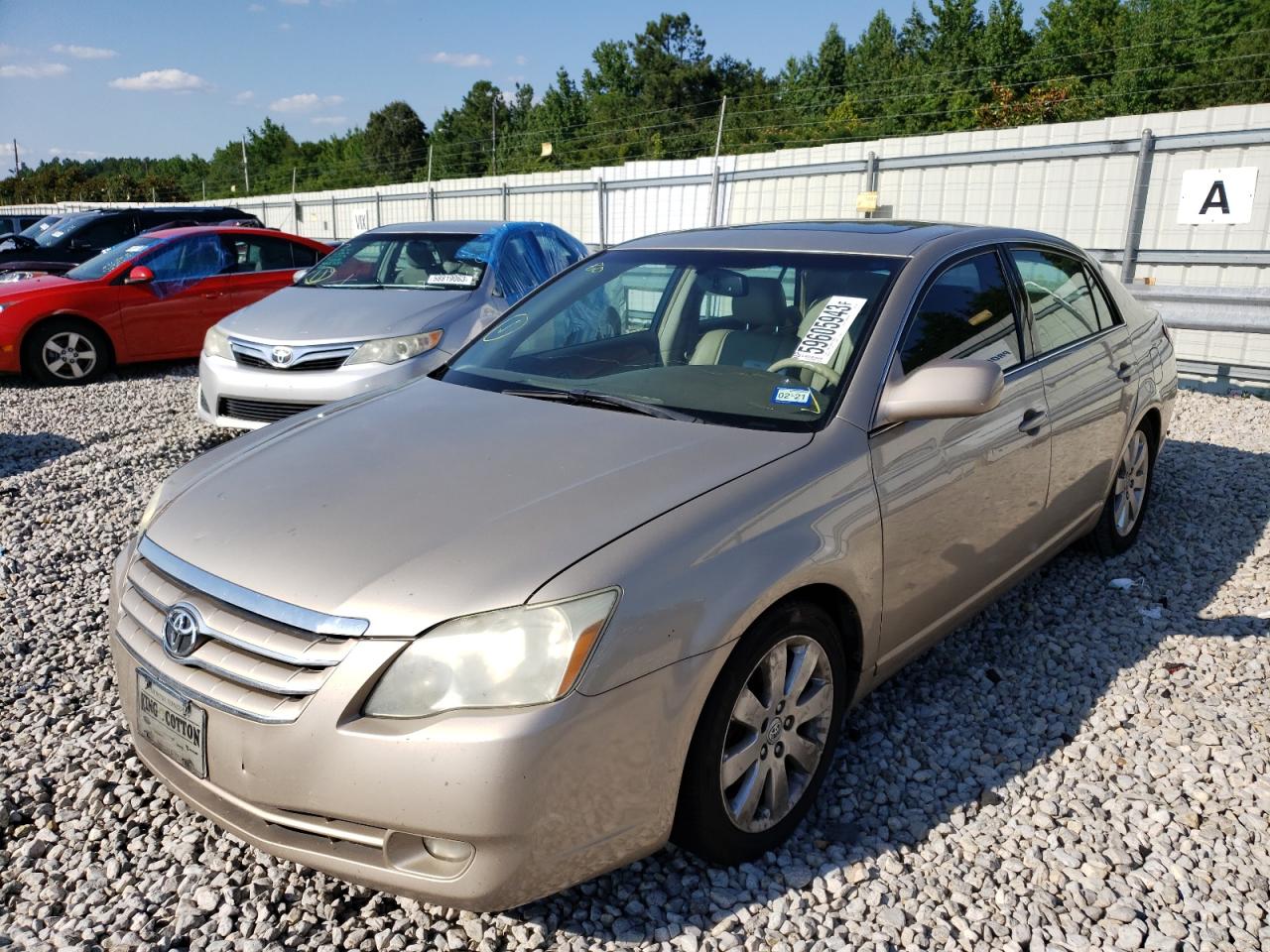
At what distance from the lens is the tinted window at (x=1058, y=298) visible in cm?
384

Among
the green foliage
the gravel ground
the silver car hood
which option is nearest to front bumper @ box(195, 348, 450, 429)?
the gravel ground

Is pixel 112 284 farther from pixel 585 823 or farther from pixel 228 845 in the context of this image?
pixel 585 823

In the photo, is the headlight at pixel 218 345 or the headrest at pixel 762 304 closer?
the headrest at pixel 762 304

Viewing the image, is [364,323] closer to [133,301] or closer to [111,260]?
[133,301]

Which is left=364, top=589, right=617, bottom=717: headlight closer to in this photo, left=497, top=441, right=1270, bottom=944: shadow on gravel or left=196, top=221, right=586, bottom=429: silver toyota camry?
left=497, top=441, right=1270, bottom=944: shadow on gravel

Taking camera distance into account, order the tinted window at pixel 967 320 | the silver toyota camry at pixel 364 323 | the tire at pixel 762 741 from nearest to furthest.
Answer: the tire at pixel 762 741
the tinted window at pixel 967 320
the silver toyota camry at pixel 364 323

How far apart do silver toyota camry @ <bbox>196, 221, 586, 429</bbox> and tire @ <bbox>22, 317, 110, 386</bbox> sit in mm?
3185

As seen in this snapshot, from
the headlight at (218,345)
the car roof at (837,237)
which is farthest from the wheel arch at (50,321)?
the car roof at (837,237)

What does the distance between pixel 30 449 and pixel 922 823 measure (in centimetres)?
677

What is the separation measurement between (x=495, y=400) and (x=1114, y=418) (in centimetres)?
276

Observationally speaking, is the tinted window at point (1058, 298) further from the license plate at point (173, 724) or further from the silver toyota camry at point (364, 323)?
the license plate at point (173, 724)

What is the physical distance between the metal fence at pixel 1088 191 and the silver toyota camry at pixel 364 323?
521 centimetres

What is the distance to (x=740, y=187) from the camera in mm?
12977

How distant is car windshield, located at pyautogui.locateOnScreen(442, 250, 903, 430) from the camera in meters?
2.97
